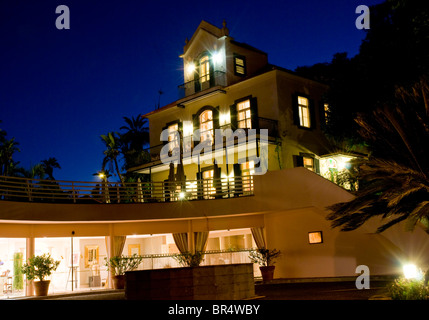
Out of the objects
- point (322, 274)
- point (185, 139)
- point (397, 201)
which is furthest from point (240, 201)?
point (397, 201)

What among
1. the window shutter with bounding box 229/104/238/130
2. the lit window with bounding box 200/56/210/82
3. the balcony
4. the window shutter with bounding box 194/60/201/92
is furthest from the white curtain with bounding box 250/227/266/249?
the lit window with bounding box 200/56/210/82

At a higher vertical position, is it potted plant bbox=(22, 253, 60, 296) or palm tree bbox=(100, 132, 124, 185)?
palm tree bbox=(100, 132, 124, 185)

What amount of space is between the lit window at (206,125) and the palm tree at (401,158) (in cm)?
1305

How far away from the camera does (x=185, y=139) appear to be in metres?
26.7

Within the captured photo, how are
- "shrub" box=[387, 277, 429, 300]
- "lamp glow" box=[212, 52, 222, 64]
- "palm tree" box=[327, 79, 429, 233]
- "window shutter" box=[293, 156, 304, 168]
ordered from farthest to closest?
"lamp glow" box=[212, 52, 222, 64], "window shutter" box=[293, 156, 304, 168], "palm tree" box=[327, 79, 429, 233], "shrub" box=[387, 277, 429, 300]

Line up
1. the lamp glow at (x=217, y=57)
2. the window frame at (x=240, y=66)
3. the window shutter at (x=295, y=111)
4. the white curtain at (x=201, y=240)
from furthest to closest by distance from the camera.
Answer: the lamp glow at (x=217, y=57), the window frame at (x=240, y=66), the window shutter at (x=295, y=111), the white curtain at (x=201, y=240)

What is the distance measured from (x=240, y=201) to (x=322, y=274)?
4.33 m

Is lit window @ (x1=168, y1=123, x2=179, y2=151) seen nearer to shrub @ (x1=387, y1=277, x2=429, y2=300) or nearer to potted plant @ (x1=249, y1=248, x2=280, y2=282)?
potted plant @ (x1=249, y1=248, x2=280, y2=282)

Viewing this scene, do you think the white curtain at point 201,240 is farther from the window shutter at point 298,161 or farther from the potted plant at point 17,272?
the potted plant at point 17,272

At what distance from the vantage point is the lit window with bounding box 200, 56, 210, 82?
26.8 metres

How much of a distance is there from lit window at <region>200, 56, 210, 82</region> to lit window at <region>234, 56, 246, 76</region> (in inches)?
59.4

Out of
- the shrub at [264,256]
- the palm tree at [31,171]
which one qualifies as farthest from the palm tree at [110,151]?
the shrub at [264,256]

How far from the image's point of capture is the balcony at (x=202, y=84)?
84.6ft
